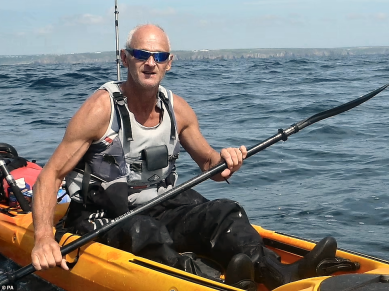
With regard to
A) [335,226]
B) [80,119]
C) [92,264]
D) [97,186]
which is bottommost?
[335,226]

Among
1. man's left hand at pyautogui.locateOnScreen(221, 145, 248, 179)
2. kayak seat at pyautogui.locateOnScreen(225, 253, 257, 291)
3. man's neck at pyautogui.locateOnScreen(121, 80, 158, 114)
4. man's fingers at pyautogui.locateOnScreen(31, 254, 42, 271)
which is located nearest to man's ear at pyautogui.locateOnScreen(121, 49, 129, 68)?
man's neck at pyautogui.locateOnScreen(121, 80, 158, 114)

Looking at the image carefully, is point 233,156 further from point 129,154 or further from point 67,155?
point 67,155

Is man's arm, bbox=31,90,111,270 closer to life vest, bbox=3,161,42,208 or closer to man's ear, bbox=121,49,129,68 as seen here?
man's ear, bbox=121,49,129,68

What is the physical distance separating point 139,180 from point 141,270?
814 millimetres

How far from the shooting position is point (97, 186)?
4262 millimetres

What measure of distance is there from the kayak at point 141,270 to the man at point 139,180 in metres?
0.15

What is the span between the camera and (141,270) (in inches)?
150

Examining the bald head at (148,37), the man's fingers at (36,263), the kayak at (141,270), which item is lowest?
the kayak at (141,270)

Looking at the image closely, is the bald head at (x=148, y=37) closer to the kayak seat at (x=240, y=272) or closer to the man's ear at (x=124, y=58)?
the man's ear at (x=124, y=58)

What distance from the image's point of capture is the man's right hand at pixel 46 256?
3734 mm

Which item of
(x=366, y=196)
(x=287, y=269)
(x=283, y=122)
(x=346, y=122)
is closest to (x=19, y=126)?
(x=283, y=122)

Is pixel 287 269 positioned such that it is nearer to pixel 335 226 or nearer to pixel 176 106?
pixel 176 106

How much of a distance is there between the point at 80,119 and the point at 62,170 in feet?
1.27

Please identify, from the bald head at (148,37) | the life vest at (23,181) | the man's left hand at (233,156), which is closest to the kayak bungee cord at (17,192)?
the life vest at (23,181)
